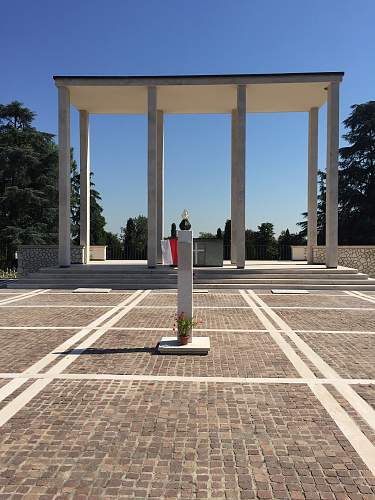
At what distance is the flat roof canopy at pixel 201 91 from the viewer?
1756cm

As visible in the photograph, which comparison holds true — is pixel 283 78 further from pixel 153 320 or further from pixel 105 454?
pixel 105 454

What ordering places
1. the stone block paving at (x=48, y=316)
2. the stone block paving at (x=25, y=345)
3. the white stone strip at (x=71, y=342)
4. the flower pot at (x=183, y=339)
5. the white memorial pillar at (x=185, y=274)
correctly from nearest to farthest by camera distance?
the white stone strip at (x=71, y=342) → the stone block paving at (x=25, y=345) → the flower pot at (x=183, y=339) → the white memorial pillar at (x=185, y=274) → the stone block paving at (x=48, y=316)

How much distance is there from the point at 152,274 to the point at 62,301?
513 centimetres

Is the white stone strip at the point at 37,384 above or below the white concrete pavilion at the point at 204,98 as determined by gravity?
below

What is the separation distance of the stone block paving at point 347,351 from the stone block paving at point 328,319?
0.68m

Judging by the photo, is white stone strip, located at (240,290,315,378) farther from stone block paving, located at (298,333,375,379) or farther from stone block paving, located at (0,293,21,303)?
stone block paving, located at (0,293,21,303)

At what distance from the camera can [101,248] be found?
79.1 feet

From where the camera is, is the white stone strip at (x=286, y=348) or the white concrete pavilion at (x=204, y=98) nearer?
the white stone strip at (x=286, y=348)

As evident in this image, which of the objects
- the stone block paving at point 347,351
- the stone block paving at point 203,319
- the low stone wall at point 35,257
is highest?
the low stone wall at point 35,257

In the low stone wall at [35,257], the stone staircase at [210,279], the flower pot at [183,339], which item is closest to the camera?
the flower pot at [183,339]

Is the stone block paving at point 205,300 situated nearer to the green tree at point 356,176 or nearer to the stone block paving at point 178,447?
the stone block paving at point 178,447

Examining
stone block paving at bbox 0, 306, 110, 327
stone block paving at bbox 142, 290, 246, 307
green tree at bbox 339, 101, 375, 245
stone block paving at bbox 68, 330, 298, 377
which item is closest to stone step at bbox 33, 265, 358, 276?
stone block paving at bbox 142, 290, 246, 307

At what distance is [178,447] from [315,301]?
1032 cm

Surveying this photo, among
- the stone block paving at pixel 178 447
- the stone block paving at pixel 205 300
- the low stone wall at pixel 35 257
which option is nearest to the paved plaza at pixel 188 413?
the stone block paving at pixel 178 447
